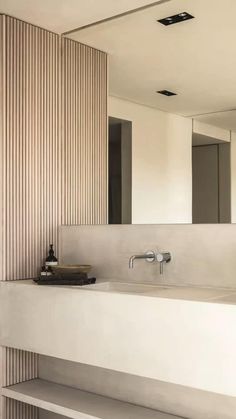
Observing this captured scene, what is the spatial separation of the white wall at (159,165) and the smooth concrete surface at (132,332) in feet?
1.84

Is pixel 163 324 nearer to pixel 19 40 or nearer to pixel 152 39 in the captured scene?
pixel 152 39

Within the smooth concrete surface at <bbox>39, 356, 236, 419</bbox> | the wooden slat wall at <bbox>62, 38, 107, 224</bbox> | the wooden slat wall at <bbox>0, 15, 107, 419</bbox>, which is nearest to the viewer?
the smooth concrete surface at <bbox>39, 356, 236, 419</bbox>

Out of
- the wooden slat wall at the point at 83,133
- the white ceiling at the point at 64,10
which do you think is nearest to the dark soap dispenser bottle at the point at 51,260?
the wooden slat wall at the point at 83,133

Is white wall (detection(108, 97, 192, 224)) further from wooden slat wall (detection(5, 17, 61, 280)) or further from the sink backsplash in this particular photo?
wooden slat wall (detection(5, 17, 61, 280))

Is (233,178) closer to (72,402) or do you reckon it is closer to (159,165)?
(159,165)

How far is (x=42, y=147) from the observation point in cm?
277

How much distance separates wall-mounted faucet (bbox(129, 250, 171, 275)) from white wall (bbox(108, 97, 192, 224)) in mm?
157

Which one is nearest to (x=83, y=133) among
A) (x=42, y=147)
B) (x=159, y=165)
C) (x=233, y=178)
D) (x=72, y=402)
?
(x=42, y=147)

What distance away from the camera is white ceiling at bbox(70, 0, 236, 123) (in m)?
2.36

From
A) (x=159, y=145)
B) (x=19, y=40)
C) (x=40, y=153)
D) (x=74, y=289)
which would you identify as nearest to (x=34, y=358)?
(x=74, y=289)

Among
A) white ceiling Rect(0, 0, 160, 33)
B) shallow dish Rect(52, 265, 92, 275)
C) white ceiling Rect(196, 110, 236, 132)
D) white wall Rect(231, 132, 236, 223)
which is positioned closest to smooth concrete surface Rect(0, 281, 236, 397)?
shallow dish Rect(52, 265, 92, 275)

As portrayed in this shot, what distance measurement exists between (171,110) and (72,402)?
144 cm

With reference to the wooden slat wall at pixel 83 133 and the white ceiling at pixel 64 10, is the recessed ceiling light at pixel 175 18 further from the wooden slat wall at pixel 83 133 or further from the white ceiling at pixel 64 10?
the wooden slat wall at pixel 83 133

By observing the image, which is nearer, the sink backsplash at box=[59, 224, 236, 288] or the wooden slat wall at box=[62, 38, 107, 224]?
the sink backsplash at box=[59, 224, 236, 288]
